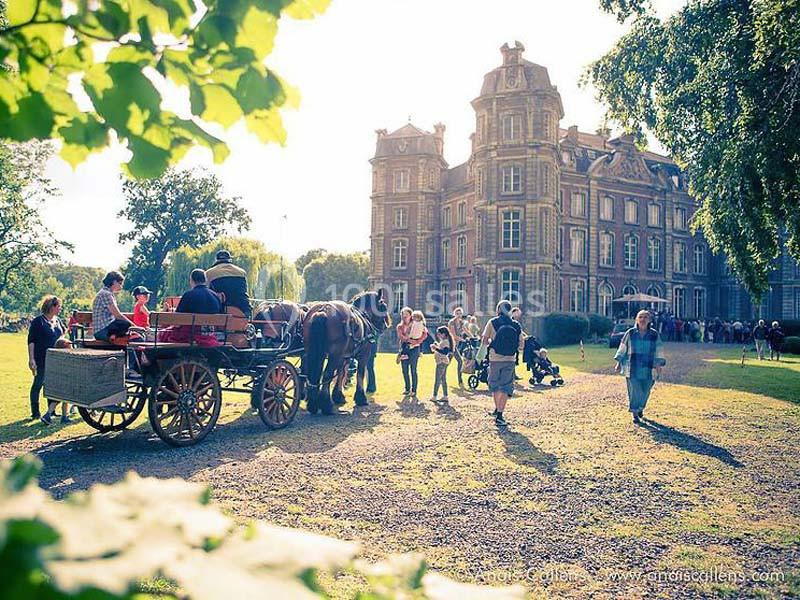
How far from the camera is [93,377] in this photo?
7.21m

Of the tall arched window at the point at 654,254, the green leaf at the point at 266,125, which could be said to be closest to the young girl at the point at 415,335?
the green leaf at the point at 266,125

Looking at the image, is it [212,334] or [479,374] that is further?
[479,374]

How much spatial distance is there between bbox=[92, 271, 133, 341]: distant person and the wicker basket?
2.10ft

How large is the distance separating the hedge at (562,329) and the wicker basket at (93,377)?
3181cm

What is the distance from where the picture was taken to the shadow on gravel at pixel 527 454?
733 centimetres

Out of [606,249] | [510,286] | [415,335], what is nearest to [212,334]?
[415,335]

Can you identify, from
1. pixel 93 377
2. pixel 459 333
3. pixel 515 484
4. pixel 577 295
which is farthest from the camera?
pixel 577 295

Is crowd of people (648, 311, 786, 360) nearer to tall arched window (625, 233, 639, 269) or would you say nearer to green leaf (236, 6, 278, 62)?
tall arched window (625, 233, 639, 269)

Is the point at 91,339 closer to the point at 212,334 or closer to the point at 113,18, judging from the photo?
the point at 212,334

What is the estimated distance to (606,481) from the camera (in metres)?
6.65

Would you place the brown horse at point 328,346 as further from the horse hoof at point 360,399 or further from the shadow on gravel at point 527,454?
the shadow on gravel at point 527,454

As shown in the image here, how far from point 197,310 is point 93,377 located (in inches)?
65.6

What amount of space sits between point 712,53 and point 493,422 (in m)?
9.71

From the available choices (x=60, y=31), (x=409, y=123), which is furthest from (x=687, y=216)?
(x=60, y=31)
